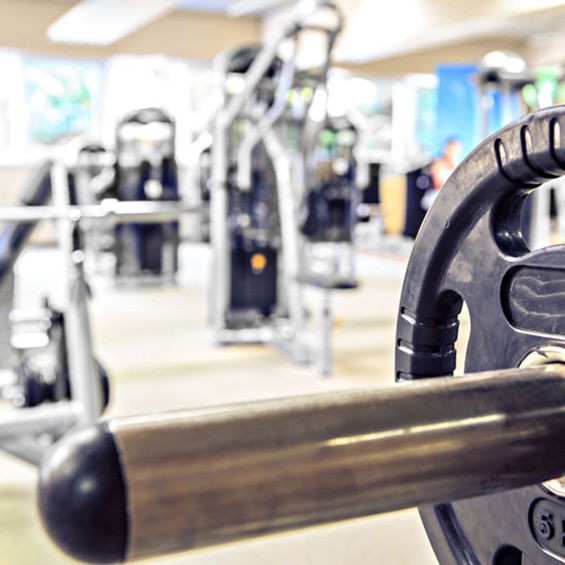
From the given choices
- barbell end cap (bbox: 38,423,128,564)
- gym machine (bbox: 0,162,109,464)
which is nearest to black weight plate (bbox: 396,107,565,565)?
barbell end cap (bbox: 38,423,128,564)

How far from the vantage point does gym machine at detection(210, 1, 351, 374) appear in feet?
13.1

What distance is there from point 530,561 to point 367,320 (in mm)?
4930

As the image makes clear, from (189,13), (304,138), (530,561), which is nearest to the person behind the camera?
(530,561)

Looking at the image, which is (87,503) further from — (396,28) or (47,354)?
(396,28)

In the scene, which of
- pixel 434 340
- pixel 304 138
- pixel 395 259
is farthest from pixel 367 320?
pixel 434 340

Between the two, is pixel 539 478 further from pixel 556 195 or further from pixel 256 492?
pixel 556 195

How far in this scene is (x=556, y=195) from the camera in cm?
635

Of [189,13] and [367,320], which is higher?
[189,13]

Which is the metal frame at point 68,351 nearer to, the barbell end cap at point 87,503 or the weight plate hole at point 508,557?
the weight plate hole at point 508,557

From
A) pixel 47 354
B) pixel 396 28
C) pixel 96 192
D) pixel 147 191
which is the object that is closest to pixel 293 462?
pixel 47 354

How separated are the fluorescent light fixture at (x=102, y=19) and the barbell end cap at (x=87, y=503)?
27.0 feet

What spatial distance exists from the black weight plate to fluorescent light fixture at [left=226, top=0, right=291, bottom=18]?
1006 centimetres

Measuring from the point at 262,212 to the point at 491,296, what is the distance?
4296mm

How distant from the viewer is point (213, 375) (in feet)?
12.6
